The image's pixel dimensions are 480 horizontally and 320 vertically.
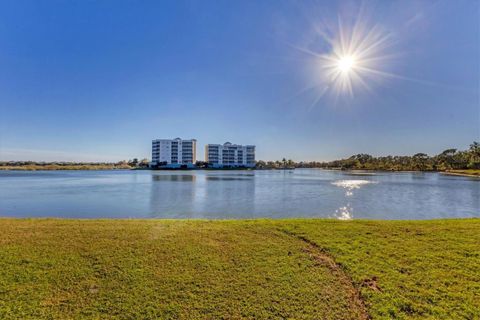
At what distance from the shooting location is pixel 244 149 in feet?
465

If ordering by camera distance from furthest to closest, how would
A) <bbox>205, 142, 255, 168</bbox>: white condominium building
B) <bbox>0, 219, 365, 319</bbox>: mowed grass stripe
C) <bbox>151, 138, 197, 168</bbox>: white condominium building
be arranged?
1. <bbox>205, 142, 255, 168</bbox>: white condominium building
2. <bbox>151, 138, 197, 168</bbox>: white condominium building
3. <bbox>0, 219, 365, 319</bbox>: mowed grass stripe

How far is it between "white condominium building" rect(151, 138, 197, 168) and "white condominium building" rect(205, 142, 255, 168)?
37.0 ft

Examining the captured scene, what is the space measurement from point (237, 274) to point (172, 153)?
4938 inches

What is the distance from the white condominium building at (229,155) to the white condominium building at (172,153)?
37.0ft

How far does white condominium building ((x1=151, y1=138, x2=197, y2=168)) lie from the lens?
125188 millimetres

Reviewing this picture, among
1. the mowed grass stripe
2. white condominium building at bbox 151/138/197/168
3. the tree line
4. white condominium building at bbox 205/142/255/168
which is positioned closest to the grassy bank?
the mowed grass stripe

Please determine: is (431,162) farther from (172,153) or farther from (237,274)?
(237,274)

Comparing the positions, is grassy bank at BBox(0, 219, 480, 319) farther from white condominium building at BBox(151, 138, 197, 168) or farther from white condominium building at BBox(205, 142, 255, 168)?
white condominium building at BBox(205, 142, 255, 168)

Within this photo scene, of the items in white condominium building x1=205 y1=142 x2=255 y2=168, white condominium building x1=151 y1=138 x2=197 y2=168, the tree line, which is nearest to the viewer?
the tree line

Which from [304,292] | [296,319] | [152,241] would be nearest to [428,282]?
[304,292]

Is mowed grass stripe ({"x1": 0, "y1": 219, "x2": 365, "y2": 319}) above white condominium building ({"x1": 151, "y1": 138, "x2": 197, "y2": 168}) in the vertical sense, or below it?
below

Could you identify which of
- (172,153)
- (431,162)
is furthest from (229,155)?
(431,162)

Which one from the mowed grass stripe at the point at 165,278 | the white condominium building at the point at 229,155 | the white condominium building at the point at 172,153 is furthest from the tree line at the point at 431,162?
the mowed grass stripe at the point at 165,278

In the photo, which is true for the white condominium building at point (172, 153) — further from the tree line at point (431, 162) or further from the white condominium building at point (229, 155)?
the tree line at point (431, 162)
